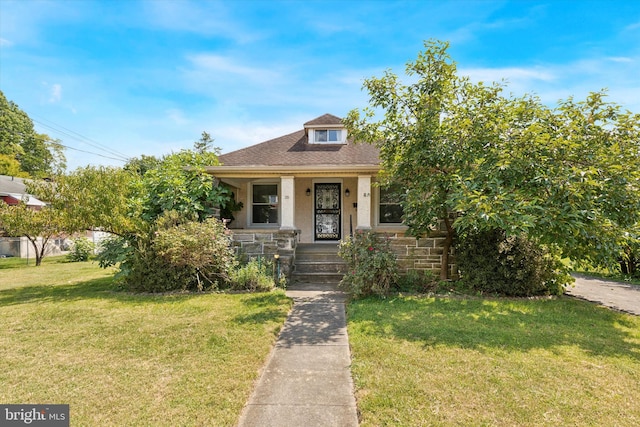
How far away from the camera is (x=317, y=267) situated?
8.65 meters

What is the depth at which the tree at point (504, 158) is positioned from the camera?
4.97 metres

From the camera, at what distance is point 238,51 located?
952 centimetres

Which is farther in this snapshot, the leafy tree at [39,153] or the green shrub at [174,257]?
the leafy tree at [39,153]

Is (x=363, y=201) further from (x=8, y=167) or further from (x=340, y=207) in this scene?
(x=8, y=167)

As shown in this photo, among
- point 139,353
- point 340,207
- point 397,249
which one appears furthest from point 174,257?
point 340,207

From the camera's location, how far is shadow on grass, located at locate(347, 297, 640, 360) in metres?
4.05

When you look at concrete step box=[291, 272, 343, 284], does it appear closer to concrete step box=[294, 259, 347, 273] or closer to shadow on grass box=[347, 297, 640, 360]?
concrete step box=[294, 259, 347, 273]

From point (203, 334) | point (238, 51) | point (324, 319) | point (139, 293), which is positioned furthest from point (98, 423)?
point (238, 51)

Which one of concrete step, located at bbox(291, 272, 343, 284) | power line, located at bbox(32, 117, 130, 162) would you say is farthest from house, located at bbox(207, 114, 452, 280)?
power line, located at bbox(32, 117, 130, 162)

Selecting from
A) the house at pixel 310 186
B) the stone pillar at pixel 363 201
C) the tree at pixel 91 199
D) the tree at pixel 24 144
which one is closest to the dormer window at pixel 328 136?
the house at pixel 310 186

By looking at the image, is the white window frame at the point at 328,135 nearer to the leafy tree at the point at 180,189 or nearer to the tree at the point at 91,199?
the leafy tree at the point at 180,189

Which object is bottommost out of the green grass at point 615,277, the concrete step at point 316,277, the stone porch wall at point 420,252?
the green grass at point 615,277

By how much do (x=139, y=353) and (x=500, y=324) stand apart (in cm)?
493

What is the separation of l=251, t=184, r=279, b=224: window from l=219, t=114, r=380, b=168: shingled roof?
1351 millimetres
